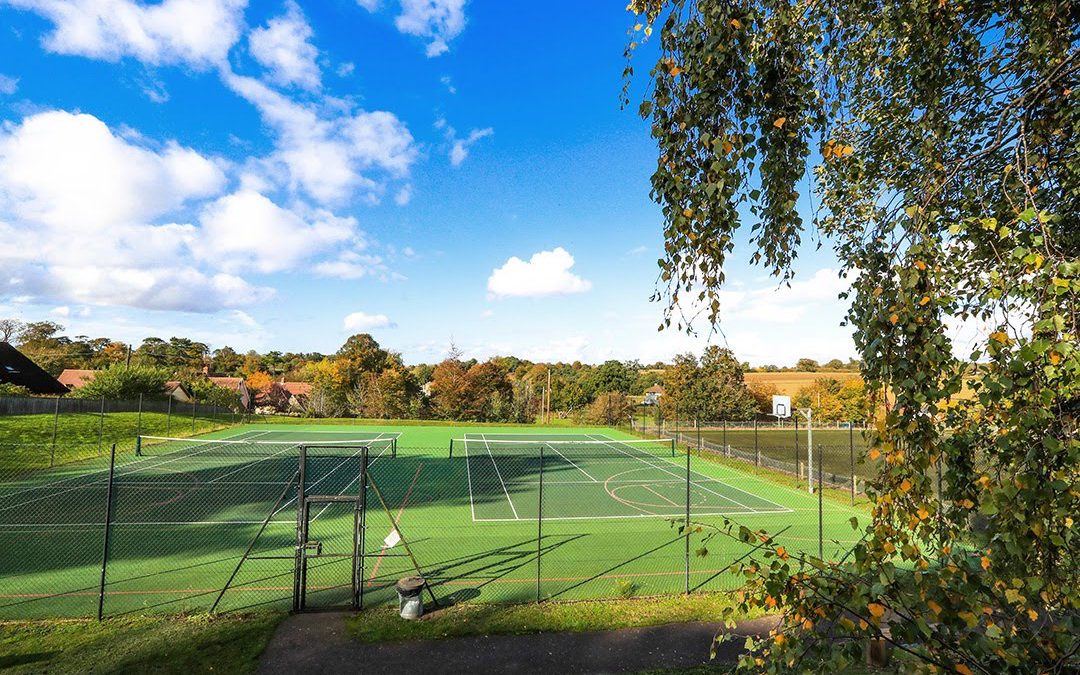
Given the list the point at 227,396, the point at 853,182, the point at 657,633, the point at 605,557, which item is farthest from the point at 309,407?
the point at 853,182

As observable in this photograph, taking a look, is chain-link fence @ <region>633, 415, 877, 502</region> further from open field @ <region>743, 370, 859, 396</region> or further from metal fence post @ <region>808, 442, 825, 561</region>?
open field @ <region>743, 370, 859, 396</region>

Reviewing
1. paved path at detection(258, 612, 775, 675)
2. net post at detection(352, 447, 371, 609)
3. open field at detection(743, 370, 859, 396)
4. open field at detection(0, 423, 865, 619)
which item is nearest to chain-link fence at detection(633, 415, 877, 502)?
open field at detection(0, 423, 865, 619)

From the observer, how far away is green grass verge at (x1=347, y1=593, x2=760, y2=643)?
8.00 meters

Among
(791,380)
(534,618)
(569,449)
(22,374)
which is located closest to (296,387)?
(22,374)

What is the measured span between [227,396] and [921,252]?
58.1 meters

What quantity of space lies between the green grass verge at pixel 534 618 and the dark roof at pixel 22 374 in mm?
42646

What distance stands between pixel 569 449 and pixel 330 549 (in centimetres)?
2240

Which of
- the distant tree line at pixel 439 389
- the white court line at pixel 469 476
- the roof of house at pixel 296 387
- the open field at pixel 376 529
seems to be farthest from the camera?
the roof of house at pixel 296 387

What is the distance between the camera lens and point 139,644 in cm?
737

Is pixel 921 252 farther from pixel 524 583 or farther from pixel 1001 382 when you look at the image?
pixel 524 583

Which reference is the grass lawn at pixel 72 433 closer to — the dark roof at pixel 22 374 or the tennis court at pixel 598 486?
the dark roof at pixel 22 374

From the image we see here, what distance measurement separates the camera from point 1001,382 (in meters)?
1.35

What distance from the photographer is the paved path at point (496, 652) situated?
702 cm

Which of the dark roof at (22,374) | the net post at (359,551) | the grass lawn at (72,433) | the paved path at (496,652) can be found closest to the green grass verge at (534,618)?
the paved path at (496,652)
